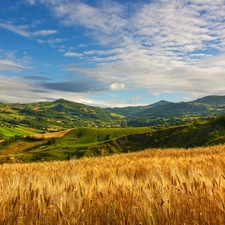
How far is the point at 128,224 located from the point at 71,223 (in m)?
0.63

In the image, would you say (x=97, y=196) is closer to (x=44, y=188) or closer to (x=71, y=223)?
(x=71, y=223)

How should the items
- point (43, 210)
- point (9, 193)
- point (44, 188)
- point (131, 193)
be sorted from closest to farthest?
point (43, 210)
point (131, 193)
point (9, 193)
point (44, 188)

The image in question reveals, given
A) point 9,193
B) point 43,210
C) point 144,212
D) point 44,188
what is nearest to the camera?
point 144,212

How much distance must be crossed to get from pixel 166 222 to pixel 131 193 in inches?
25.3

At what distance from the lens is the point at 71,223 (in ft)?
7.82

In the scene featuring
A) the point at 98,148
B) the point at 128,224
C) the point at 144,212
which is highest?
the point at 144,212

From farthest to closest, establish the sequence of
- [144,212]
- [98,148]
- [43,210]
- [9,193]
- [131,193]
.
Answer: [98,148]
[9,193]
[131,193]
[43,210]
[144,212]

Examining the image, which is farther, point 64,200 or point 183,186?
point 183,186

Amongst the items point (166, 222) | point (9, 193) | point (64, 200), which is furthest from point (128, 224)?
point (9, 193)

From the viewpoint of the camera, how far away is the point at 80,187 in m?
3.28

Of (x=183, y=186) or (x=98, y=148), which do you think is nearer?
(x=183, y=186)

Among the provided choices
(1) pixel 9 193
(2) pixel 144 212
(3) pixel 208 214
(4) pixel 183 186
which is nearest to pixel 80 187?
(1) pixel 9 193

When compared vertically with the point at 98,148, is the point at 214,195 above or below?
above

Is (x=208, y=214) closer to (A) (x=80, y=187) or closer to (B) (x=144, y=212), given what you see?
(B) (x=144, y=212)
